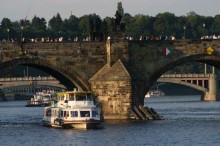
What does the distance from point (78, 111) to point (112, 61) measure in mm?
19610

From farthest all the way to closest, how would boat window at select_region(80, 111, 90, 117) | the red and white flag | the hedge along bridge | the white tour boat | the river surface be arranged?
1. the red and white flag
2. the hedge along bridge
3. the white tour boat
4. boat window at select_region(80, 111, 90, 117)
5. the river surface

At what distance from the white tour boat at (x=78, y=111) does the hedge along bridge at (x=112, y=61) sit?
11711 millimetres

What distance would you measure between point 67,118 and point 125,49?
67.7 feet

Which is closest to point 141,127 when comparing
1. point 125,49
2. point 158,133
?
point 158,133

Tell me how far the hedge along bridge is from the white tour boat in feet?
38.4

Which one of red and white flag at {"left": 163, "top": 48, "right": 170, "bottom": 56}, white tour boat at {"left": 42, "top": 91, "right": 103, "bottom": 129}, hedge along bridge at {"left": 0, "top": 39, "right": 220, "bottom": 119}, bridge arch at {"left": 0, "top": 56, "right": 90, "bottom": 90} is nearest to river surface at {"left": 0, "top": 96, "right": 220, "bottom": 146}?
white tour boat at {"left": 42, "top": 91, "right": 103, "bottom": 129}

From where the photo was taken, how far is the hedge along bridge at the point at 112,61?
151 meters

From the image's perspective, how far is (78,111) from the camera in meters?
136

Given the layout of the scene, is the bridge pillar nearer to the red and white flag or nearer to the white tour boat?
the red and white flag

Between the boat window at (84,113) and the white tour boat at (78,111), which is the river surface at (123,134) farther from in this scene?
the boat window at (84,113)

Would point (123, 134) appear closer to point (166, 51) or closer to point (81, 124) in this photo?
point (81, 124)

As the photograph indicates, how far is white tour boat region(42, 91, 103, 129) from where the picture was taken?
135 metres

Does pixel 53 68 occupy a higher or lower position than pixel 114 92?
higher

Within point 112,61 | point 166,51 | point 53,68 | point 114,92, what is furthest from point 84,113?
point 166,51
